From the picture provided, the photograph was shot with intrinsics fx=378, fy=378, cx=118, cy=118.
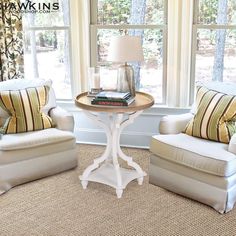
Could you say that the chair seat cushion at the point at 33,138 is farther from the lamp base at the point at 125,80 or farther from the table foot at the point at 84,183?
the lamp base at the point at 125,80

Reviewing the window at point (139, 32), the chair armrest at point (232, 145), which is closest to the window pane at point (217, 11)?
the window at point (139, 32)

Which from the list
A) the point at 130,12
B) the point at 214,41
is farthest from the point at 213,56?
the point at 130,12

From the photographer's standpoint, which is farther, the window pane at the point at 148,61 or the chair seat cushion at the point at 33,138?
the window pane at the point at 148,61

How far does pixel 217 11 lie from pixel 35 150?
7.09ft

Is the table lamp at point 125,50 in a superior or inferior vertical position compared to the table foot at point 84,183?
superior

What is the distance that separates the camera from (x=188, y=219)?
2.71 meters

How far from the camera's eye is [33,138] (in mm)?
3182

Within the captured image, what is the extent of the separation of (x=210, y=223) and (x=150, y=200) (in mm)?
512

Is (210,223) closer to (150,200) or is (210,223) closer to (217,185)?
(217,185)

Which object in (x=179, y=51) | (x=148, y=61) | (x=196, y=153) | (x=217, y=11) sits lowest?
(x=196, y=153)

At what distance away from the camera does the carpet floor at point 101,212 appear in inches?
102

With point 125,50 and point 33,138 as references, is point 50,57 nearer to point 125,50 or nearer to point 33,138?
point 33,138

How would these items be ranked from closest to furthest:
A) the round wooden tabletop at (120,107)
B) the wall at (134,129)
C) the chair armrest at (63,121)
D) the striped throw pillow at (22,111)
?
the round wooden tabletop at (120,107)
the striped throw pillow at (22,111)
the chair armrest at (63,121)
the wall at (134,129)

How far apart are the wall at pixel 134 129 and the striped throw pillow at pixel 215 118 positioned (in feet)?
2.51
